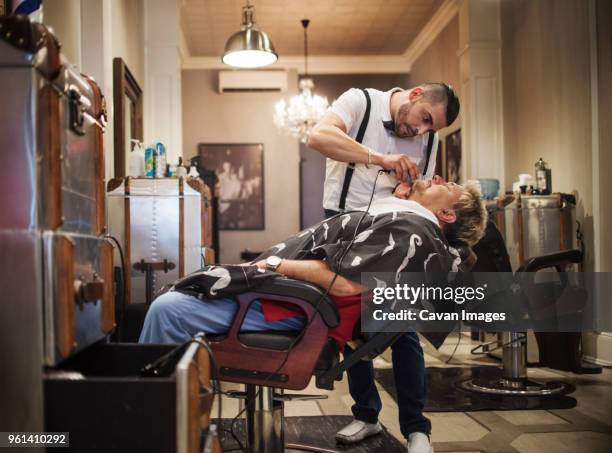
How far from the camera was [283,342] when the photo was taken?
1.65 meters

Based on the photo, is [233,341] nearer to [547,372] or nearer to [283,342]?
[283,342]

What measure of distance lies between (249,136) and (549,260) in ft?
18.8

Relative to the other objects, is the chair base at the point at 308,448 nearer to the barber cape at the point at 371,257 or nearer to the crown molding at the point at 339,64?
the barber cape at the point at 371,257

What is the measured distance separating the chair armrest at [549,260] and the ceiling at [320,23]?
404 cm

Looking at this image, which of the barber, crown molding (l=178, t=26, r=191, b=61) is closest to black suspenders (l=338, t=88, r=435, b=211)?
the barber

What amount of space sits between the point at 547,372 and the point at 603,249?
0.93 meters

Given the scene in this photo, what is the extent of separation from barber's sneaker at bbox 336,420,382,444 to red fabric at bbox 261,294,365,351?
71 cm

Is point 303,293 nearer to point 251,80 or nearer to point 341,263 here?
point 341,263

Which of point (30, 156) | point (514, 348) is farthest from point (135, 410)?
point (514, 348)

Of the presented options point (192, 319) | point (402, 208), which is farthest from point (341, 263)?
point (192, 319)

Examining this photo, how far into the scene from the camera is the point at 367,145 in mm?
2389

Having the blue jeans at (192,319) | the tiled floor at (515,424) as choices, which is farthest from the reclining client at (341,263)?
the tiled floor at (515,424)

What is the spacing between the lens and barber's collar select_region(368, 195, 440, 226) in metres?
1.92

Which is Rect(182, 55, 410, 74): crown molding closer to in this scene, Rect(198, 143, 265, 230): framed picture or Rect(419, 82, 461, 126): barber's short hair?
Rect(198, 143, 265, 230): framed picture
